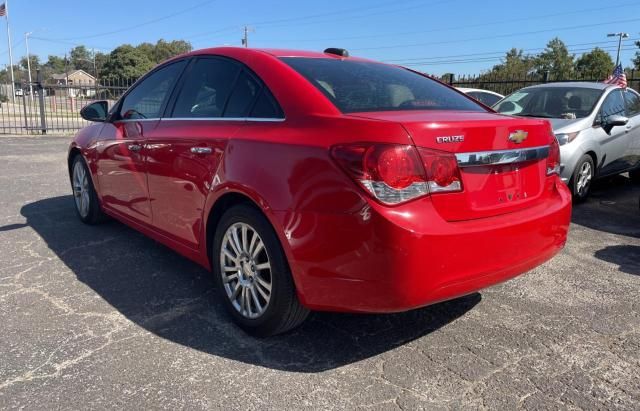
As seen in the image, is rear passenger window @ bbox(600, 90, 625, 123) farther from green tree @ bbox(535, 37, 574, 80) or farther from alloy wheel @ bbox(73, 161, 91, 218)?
green tree @ bbox(535, 37, 574, 80)

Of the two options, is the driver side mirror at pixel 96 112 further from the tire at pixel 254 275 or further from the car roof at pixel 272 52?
the tire at pixel 254 275

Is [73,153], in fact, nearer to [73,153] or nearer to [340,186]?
[73,153]

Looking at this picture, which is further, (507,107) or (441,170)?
(507,107)

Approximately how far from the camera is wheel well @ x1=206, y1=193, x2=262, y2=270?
2.85m

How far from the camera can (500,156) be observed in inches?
101

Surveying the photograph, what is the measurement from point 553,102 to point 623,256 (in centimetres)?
314

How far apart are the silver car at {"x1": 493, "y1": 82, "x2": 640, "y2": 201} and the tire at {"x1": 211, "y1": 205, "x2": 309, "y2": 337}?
4.52m

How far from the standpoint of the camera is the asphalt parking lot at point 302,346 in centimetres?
239

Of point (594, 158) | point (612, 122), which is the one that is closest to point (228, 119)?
point (594, 158)

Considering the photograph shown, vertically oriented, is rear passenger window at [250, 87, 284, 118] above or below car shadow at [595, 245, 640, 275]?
above

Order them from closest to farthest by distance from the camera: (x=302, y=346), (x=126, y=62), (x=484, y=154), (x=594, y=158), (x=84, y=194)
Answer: (x=484, y=154) → (x=302, y=346) → (x=84, y=194) → (x=594, y=158) → (x=126, y=62)

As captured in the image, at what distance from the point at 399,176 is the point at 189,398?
1.39 m

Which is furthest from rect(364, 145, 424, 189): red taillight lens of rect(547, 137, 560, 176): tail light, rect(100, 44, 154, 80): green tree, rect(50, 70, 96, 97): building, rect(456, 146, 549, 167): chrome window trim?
rect(100, 44, 154, 80): green tree

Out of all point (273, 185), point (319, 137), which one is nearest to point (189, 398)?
point (273, 185)
